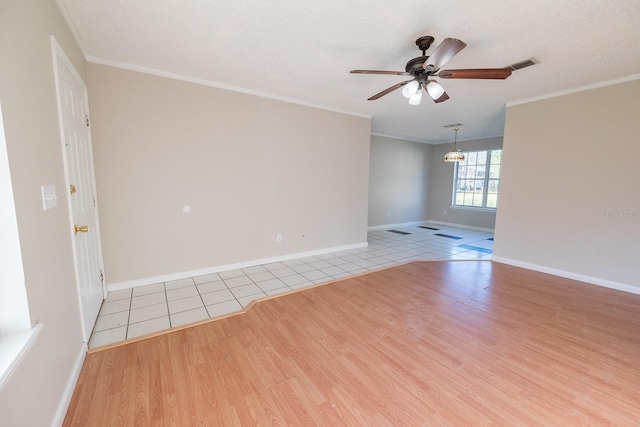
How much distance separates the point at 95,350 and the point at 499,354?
2.99 m

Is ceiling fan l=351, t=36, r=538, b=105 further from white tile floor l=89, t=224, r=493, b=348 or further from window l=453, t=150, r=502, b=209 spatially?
window l=453, t=150, r=502, b=209

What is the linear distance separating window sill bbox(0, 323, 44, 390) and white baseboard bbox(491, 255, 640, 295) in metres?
5.11

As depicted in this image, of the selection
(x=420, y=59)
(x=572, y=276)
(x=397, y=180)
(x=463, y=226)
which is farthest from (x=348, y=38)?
(x=463, y=226)

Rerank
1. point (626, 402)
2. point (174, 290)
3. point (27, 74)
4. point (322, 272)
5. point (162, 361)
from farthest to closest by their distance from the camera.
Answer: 1. point (322, 272)
2. point (174, 290)
3. point (162, 361)
4. point (626, 402)
5. point (27, 74)

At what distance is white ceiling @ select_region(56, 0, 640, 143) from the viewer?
1785mm

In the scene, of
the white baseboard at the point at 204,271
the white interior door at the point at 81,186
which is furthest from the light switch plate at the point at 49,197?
the white baseboard at the point at 204,271

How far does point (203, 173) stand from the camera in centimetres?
318

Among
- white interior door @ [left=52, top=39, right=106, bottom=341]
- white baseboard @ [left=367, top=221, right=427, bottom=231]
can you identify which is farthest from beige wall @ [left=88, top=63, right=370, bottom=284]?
white baseboard @ [left=367, top=221, right=427, bottom=231]

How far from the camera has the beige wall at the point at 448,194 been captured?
6.63m

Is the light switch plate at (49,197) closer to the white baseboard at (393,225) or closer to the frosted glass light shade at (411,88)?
the frosted glass light shade at (411,88)

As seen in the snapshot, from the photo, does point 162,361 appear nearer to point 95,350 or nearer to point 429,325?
point 95,350

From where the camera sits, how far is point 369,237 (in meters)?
5.79

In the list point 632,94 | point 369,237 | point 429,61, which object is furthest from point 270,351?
point 632,94

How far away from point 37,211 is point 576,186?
524 cm
